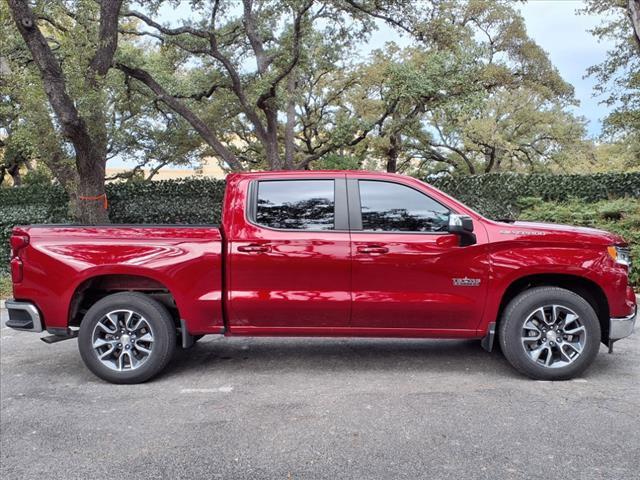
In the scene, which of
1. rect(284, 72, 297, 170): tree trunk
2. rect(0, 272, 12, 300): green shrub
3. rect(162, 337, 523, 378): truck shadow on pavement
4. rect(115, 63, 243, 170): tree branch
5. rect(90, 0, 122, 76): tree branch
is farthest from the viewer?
rect(284, 72, 297, 170): tree trunk

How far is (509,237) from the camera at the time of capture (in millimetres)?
4488

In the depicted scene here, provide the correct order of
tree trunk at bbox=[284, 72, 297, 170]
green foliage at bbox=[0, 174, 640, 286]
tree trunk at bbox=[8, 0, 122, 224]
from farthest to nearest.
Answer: tree trunk at bbox=[284, 72, 297, 170] → green foliage at bbox=[0, 174, 640, 286] → tree trunk at bbox=[8, 0, 122, 224]

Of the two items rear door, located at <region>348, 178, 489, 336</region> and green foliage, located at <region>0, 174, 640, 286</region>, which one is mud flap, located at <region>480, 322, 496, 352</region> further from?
green foliage, located at <region>0, 174, 640, 286</region>

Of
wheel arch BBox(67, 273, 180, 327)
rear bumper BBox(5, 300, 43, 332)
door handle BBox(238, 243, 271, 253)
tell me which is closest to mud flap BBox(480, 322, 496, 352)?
door handle BBox(238, 243, 271, 253)

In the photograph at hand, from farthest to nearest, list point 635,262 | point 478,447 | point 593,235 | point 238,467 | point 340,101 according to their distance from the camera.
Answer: point 340,101
point 635,262
point 593,235
point 478,447
point 238,467

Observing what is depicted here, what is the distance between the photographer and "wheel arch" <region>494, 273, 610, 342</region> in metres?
4.59

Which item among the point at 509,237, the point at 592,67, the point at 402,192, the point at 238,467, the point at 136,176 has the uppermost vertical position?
the point at 592,67

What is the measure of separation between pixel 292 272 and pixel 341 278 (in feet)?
1.43

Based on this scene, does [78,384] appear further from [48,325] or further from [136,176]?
[136,176]

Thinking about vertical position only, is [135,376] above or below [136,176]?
below

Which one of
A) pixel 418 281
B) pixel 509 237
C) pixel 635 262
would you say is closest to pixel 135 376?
pixel 418 281

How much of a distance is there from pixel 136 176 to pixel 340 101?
10.2 meters

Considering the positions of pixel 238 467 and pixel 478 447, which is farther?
pixel 478 447

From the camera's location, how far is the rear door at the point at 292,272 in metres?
4.52
